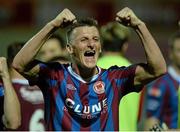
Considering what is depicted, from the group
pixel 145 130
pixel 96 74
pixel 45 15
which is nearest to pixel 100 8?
pixel 45 15

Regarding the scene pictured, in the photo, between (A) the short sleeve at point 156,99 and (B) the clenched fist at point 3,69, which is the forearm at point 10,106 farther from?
(A) the short sleeve at point 156,99

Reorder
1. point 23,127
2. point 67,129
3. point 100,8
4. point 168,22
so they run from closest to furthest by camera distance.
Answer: point 67,129
point 23,127
point 100,8
point 168,22

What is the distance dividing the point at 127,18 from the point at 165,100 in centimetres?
201

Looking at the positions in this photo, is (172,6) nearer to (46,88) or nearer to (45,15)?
(45,15)

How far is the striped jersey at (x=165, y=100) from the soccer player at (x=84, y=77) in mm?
1676

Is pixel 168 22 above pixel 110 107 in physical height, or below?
above

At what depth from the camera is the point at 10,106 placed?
17.9 feet

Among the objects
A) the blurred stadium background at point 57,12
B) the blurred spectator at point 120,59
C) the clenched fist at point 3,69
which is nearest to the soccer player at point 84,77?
the clenched fist at point 3,69

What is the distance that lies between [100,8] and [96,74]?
9.66m

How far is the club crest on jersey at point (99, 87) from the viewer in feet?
17.9

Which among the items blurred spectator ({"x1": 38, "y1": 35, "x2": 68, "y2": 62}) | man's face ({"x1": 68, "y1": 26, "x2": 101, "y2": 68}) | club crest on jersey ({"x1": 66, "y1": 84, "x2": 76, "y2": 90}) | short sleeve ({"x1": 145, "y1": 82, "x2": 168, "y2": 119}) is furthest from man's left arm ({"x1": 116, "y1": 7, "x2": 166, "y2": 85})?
blurred spectator ({"x1": 38, "y1": 35, "x2": 68, "y2": 62})

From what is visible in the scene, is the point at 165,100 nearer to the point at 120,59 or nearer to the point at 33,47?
the point at 120,59

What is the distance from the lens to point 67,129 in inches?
211

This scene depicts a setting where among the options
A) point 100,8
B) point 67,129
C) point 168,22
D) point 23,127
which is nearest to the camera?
point 67,129
